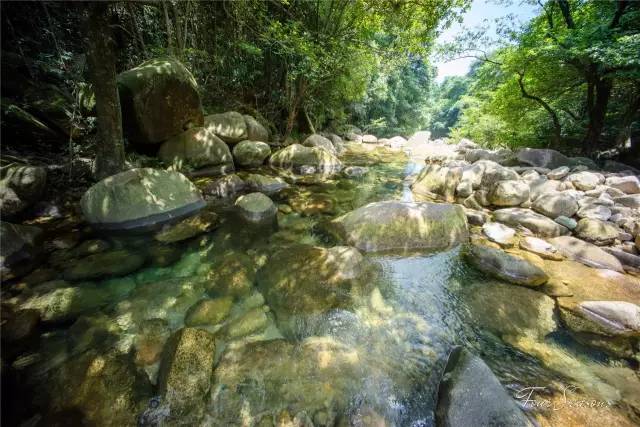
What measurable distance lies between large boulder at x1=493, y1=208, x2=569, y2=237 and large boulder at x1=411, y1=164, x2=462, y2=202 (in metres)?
1.36

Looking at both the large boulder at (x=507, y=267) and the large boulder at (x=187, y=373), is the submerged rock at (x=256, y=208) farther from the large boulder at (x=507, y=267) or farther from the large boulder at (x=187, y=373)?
the large boulder at (x=507, y=267)

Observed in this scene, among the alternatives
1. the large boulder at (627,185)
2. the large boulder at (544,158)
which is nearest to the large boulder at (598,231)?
the large boulder at (627,185)

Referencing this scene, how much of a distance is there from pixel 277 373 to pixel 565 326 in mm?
2938

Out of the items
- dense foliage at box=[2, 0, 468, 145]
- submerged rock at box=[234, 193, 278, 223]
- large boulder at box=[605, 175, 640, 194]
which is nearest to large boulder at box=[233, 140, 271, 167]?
dense foliage at box=[2, 0, 468, 145]

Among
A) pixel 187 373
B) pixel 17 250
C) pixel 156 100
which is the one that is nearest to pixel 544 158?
pixel 187 373

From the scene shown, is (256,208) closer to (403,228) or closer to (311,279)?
(311,279)

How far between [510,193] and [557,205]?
32.5 inches

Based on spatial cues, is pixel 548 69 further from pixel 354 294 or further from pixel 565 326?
pixel 354 294

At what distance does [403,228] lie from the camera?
395 cm

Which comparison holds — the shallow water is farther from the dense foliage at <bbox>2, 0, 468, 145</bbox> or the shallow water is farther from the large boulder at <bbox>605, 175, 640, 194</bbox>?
the large boulder at <bbox>605, 175, 640, 194</bbox>

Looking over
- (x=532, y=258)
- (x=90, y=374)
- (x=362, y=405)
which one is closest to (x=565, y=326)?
(x=532, y=258)

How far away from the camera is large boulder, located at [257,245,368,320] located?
8.82 feet

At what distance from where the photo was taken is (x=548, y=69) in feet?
28.1

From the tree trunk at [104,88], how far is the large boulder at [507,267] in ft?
20.1
